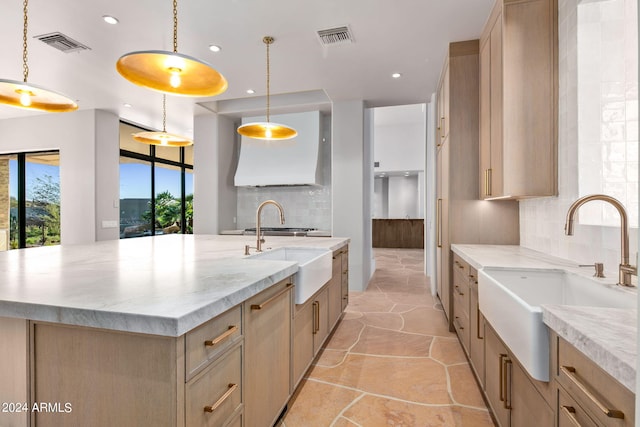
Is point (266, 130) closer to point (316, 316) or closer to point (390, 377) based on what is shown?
point (316, 316)

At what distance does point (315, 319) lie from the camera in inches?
91.3

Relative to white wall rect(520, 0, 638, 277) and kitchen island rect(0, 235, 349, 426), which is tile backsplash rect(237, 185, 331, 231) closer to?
white wall rect(520, 0, 638, 277)

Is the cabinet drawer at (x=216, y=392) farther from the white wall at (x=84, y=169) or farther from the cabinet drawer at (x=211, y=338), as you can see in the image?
the white wall at (x=84, y=169)

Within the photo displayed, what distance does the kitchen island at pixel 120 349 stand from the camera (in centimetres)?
94

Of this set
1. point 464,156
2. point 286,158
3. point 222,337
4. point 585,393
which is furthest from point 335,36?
point 585,393

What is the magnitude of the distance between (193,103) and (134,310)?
16.1 feet

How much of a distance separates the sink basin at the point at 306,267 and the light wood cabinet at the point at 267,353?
89 mm

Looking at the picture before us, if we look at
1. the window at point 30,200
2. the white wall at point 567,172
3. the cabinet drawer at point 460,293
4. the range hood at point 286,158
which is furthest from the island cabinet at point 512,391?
the window at point 30,200

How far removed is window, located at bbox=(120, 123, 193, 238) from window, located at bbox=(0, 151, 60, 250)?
1.14m

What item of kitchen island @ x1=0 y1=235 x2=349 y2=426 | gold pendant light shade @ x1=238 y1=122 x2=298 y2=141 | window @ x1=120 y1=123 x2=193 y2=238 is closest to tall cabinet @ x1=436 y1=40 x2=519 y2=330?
gold pendant light shade @ x1=238 y1=122 x2=298 y2=141

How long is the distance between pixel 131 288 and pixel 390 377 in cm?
187

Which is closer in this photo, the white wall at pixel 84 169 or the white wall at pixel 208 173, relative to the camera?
the white wall at pixel 84 169

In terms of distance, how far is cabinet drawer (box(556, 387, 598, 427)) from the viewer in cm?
85

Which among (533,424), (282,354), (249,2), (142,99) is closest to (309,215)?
(142,99)
